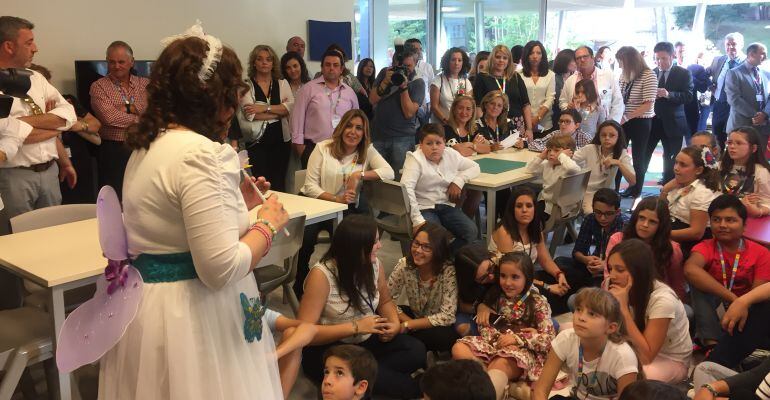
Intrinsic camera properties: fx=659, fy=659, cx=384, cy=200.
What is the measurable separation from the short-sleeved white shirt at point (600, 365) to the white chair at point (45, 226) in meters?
1.94

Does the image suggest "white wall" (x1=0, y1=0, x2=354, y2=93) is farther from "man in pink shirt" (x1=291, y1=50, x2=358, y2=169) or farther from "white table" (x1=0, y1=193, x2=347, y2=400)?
"white table" (x1=0, y1=193, x2=347, y2=400)

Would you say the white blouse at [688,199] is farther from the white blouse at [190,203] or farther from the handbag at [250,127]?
the handbag at [250,127]

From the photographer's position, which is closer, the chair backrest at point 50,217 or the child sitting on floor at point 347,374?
the child sitting on floor at point 347,374

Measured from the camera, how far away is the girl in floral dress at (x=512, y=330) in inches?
106

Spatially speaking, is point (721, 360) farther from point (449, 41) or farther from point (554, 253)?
point (449, 41)

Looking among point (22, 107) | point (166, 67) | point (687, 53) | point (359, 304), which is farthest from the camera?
point (687, 53)

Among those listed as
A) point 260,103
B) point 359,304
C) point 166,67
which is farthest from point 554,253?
point 166,67

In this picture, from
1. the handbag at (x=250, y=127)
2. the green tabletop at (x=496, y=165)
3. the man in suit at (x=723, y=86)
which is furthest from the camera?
the man in suit at (x=723, y=86)

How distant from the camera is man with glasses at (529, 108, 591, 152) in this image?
4.88 meters

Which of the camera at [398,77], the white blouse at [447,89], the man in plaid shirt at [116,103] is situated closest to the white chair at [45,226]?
the man in plaid shirt at [116,103]

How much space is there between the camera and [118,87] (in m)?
4.44

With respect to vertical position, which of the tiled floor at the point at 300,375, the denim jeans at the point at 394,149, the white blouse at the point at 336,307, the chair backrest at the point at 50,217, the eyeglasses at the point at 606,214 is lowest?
the tiled floor at the point at 300,375

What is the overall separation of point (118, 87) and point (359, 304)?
2745 millimetres

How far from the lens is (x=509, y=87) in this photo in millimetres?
5488
